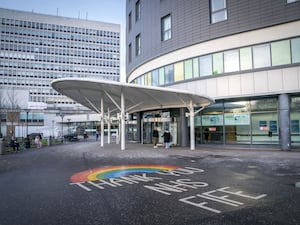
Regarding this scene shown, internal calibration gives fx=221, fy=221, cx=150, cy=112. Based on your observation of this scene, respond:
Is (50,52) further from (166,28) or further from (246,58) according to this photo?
(246,58)

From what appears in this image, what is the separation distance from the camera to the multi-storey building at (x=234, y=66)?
16672 millimetres

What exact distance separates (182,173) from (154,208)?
4047mm

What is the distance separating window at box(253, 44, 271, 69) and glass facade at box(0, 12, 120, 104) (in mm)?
96240

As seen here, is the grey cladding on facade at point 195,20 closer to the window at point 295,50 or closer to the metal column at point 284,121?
the window at point 295,50

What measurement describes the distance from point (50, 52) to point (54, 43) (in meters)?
4.69

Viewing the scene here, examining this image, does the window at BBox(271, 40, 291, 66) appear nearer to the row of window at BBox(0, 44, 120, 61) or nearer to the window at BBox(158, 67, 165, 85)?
the window at BBox(158, 67, 165, 85)

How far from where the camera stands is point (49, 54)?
3981 inches

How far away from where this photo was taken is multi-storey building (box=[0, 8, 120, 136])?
95125mm

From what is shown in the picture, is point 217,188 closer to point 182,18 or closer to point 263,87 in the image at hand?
point 263,87

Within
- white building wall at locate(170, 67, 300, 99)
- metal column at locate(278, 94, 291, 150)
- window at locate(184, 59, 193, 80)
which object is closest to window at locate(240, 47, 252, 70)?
white building wall at locate(170, 67, 300, 99)

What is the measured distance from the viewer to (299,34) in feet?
53.5

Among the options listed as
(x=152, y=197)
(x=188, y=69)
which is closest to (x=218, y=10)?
(x=188, y=69)

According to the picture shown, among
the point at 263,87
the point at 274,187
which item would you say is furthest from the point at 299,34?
the point at 274,187

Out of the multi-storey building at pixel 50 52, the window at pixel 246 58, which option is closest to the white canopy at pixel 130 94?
the window at pixel 246 58
